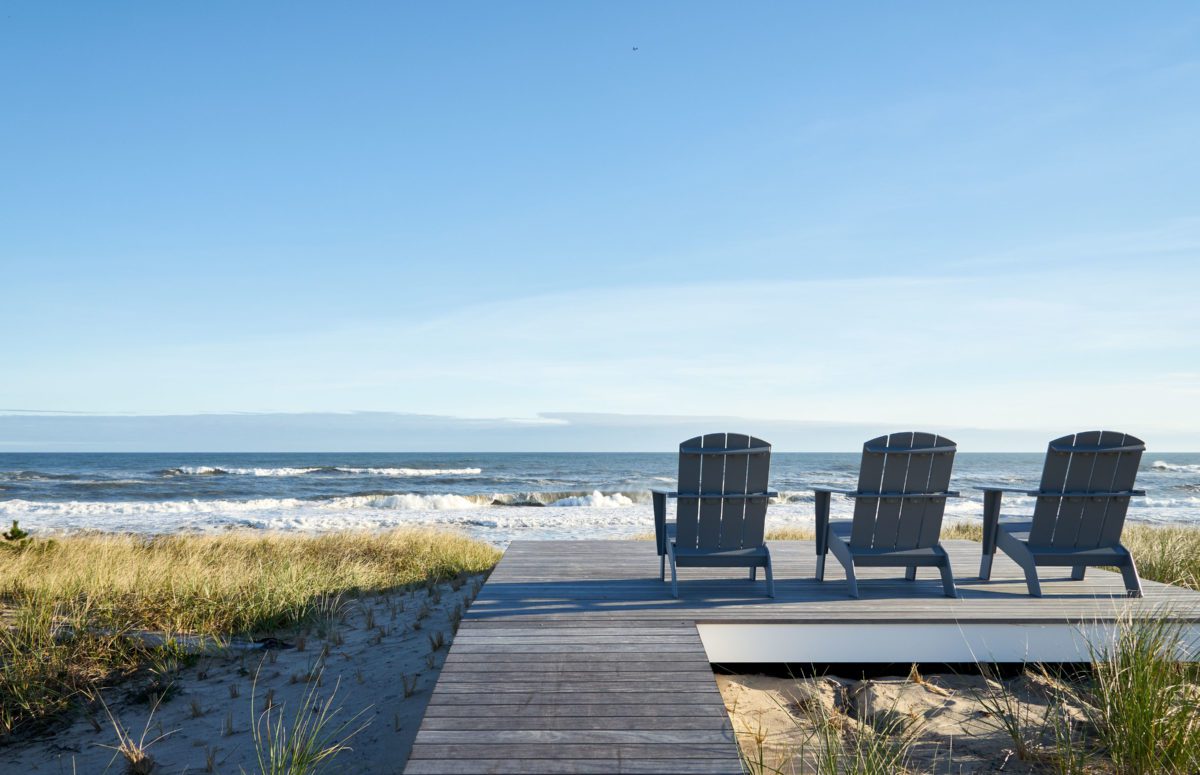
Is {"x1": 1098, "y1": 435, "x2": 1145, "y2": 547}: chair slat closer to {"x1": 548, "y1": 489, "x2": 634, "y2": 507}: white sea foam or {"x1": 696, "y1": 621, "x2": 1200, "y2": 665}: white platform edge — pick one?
{"x1": 696, "y1": 621, "x2": 1200, "y2": 665}: white platform edge

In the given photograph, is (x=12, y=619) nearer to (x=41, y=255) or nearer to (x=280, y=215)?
(x=280, y=215)

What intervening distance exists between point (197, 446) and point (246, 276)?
4244 centimetres

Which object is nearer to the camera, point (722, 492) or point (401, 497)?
point (722, 492)

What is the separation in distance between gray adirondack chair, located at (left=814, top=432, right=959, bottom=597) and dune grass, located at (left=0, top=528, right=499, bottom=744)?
3949 mm

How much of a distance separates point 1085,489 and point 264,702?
487 centimetres

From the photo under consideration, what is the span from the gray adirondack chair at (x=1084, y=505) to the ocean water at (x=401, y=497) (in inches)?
367

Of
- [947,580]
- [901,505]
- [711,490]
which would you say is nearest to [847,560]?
[901,505]

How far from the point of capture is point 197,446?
50594 millimetres

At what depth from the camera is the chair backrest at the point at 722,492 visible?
425 cm

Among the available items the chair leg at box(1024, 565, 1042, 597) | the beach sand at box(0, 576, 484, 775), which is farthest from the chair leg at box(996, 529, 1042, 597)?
the beach sand at box(0, 576, 484, 775)

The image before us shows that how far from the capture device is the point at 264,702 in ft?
12.3

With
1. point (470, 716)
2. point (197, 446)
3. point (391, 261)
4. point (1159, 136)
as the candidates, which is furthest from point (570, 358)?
point (197, 446)

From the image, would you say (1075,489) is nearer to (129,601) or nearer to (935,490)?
(935,490)

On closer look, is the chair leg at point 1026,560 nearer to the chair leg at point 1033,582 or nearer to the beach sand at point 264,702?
the chair leg at point 1033,582
